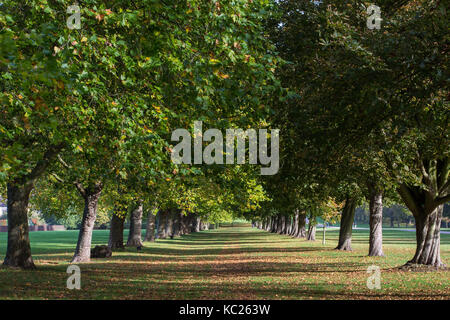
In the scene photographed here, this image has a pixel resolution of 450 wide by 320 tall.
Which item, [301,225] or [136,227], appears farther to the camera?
[301,225]

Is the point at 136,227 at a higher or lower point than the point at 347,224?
lower

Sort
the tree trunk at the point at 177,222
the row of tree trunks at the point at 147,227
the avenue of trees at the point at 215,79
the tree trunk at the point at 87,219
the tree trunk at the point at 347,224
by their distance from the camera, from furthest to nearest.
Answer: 1. the tree trunk at the point at 177,222
2. the tree trunk at the point at 347,224
3. the row of tree trunks at the point at 147,227
4. the tree trunk at the point at 87,219
5. the avenue of trees at the point at 215,79

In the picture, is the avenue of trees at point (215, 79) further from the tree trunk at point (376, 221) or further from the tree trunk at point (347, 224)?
the tree trunk at point (347, 224)

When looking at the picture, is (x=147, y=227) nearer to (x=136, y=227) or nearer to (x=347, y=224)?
(x=136, y=227)

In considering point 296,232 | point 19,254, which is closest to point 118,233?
point 19,254

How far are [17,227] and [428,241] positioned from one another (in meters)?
17.3

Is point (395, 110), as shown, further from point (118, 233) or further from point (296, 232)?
point (296, 232)

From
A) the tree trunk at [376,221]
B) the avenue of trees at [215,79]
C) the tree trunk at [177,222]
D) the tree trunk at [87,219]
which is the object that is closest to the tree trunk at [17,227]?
the avenue of trees at [215,79]

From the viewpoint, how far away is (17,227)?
73.2 feet

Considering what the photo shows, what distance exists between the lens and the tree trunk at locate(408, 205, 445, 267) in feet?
80.3

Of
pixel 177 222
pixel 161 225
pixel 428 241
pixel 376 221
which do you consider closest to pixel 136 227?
pixel 161 225

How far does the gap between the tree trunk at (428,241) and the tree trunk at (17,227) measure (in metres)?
16.6

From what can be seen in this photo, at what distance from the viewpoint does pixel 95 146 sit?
14078mm

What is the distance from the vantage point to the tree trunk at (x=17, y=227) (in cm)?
2217
